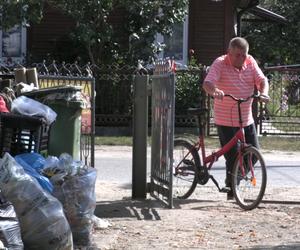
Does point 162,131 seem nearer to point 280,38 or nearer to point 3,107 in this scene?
point 3,107

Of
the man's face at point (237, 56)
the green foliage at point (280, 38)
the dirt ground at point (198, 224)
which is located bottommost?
the dirt ground at point (198, 224)

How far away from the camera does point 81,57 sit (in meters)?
17.7

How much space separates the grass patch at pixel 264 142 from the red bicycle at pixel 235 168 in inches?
234

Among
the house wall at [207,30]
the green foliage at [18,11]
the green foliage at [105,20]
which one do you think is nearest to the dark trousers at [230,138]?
the green foliage at [105,20]

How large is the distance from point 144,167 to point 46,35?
43.3ft

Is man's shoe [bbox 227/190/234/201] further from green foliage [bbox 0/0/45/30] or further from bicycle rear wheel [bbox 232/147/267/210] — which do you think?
green foliage [bbox 0/0/45/30]

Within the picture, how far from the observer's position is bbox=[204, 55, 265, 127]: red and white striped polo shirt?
763 centimetres

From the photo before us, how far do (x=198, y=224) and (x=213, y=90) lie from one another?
4.86 feet

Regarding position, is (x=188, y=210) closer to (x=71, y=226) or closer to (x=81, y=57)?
(x=71, y=226)

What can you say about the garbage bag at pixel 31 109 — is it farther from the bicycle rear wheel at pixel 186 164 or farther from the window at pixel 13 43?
the window at pixel 13 43

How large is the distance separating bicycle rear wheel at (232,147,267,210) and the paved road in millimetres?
1984

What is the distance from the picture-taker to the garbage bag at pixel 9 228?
452cm

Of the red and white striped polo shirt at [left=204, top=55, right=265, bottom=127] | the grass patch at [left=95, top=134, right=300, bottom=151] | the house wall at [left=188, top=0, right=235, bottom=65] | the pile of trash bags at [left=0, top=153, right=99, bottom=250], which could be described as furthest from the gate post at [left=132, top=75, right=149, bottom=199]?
the house wall at [left=188, top=0, right=235, bottom=65]

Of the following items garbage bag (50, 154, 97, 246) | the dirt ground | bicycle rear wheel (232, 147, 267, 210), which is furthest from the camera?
bicycle rear wheel (232, 147, 267, 210)
